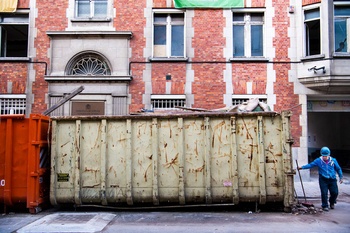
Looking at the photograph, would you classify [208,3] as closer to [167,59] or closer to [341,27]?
[167,59]

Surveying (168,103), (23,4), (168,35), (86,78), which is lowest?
(168,103)

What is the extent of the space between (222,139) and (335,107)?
754 cm

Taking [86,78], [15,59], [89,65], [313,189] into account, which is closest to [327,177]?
[313,189]

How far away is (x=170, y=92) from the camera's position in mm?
12438

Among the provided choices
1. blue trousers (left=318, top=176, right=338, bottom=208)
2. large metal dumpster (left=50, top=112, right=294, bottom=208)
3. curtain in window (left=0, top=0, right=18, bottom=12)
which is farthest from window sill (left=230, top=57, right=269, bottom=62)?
curtain in window (left=0, top=0, right=18, bottom=12)

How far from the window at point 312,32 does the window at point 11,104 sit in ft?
35.7

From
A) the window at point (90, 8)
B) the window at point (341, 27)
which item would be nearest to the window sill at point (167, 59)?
the window at point (90, 8)

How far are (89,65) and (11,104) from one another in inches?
128

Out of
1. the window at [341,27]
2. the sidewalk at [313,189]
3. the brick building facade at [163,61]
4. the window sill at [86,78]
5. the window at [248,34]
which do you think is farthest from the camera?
the window at [248,34]

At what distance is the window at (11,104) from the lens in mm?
12500

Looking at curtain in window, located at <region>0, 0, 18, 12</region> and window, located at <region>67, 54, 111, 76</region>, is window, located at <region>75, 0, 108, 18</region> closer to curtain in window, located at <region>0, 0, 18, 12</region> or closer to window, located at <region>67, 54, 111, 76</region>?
window, located at <region>67, 54, 111, 76</region>

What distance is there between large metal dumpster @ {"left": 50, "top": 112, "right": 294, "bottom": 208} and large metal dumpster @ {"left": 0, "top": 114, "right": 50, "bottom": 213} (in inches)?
13.8

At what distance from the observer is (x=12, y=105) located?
12.5 meters

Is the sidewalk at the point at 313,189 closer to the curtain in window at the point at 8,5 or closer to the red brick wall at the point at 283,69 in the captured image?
the red brick wall at the point at 283,69
